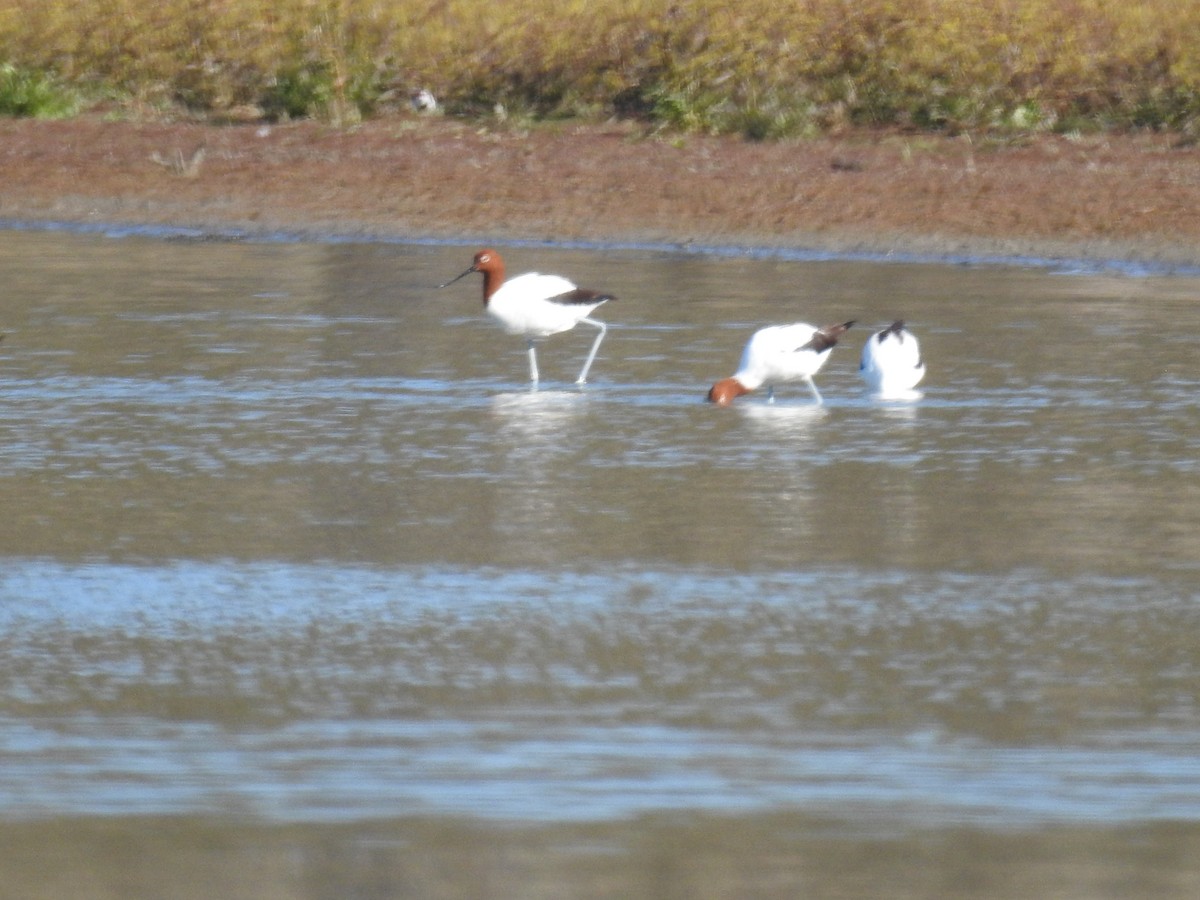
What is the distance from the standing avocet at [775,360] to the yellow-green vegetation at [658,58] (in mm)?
12390

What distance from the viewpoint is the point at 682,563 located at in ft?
27.1

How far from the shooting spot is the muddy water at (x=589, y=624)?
541cm

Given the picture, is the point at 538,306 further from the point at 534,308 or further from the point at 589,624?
the point at 589,624

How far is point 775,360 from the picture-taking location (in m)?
11.9

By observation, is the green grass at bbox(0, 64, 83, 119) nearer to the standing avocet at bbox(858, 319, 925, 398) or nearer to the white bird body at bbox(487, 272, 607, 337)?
the white bird body at bbox(487, 272, 607, 337)

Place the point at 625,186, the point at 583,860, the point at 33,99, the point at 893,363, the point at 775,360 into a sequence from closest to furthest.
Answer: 1. the point at 583,860
2. the point at 775,360
3. the point at 893,363
4. the point at 625,186
5. the point at 33,99

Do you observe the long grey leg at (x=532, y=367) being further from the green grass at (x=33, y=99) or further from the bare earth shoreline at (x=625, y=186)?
the green grass at (x=33, y=99)

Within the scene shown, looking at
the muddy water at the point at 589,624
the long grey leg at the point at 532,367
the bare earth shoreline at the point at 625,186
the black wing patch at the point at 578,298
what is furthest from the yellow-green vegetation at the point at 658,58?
the long grey leg at the point at 532,367

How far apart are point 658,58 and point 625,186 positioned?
4.28 m

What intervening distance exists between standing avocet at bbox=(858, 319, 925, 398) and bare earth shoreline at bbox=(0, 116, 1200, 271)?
25.5ft

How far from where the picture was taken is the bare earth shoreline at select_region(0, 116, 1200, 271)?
2062 centimetres

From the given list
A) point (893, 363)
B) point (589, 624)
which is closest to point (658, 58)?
point (893, 363)

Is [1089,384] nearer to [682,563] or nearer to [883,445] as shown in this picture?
[883,445]

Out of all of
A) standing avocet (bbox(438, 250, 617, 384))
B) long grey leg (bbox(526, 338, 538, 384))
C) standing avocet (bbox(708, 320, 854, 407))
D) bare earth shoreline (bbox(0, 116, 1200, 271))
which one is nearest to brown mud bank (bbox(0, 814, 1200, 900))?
standing avocet (bbox(708, 320, 854, 407))
